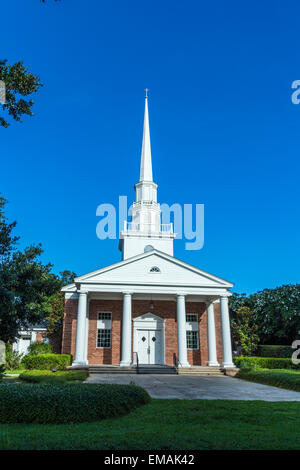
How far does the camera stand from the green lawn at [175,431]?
5543 mm

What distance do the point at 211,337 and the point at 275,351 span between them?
5.42 metres

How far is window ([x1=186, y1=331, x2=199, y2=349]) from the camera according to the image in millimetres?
28250

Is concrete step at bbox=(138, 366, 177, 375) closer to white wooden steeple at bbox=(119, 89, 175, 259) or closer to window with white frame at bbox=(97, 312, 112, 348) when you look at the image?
window with white frame at bbox=(97, 312, 112, 348)

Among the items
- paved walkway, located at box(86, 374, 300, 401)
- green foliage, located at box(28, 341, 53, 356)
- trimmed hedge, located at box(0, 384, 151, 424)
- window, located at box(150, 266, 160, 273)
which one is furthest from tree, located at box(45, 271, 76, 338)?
trimmed hedge, located at box(0, 384, 151, 424)

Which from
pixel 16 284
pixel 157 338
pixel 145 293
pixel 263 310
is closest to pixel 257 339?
pixel 263 310

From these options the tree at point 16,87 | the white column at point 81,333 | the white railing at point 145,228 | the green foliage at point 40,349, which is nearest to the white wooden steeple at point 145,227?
the white railing at point 145,228

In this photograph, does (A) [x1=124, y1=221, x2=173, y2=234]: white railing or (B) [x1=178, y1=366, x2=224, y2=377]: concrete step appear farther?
(A) [x1=124, y1=221, x2=173, y2=234]: white railing

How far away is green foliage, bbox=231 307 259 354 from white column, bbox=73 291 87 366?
13.6 meters

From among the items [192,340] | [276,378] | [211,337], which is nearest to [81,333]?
[192,340]

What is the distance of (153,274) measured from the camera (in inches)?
1043

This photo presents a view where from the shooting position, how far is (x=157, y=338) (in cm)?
2792

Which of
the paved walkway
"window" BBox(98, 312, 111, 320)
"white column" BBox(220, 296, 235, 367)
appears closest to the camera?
the paved walkway

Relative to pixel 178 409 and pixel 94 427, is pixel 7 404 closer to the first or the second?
pixel 94 427
